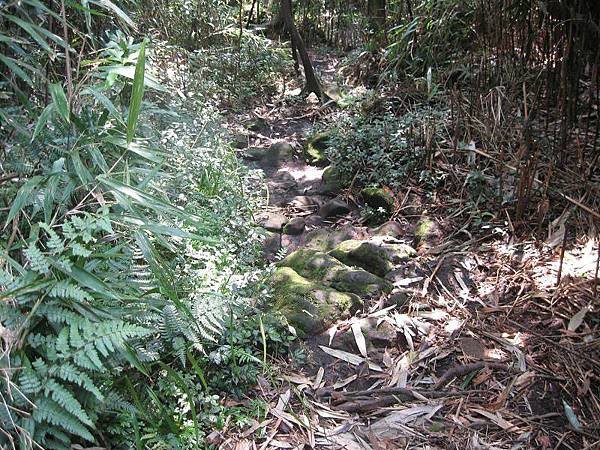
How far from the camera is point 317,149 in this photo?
5207 mm

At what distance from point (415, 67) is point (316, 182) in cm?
144

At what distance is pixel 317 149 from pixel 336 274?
243 centimetres

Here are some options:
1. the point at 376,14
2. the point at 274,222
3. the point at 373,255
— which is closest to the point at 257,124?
the point at 376,14

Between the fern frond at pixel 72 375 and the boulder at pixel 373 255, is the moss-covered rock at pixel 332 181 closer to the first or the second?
the boulder at pixel 373 255

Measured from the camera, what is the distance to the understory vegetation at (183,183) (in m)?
1.63

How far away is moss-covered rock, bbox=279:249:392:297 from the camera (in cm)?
291

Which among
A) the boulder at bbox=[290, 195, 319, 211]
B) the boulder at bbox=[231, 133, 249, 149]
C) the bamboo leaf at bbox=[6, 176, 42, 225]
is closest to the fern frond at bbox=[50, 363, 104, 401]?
the bamboo leaf at bbox=[6, 176, 42, 225]

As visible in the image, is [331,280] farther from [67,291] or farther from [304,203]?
[67,291]

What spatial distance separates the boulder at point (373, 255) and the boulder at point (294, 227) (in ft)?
1.98

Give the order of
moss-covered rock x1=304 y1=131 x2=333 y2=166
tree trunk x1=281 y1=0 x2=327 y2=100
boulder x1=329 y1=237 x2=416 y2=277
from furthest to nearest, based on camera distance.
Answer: tree trunk x1=281 y1=0 x2=327 y2=100 → moss-covered rock x1=304 y1=131 x2=333 y2=166 → boulder x1=329 y1=237 x2=416 y2=277

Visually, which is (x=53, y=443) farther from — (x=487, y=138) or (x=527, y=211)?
(x=487, y=138)

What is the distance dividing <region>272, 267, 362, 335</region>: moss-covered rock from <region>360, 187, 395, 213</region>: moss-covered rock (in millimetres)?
1202

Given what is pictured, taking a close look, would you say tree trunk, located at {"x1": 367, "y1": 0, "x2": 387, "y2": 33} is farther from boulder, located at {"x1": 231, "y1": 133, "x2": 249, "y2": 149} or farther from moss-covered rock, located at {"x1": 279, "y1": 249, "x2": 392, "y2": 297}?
moss-covered rock, located at {"x1": 279, "y1": 249, "x2": 392, "y2": 297}

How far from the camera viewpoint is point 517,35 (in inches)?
141
